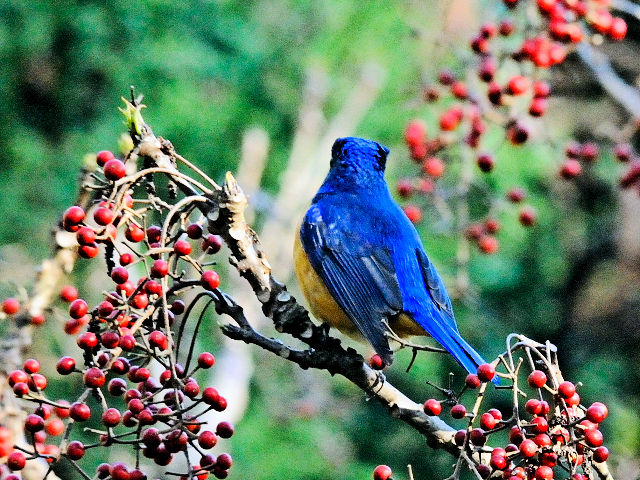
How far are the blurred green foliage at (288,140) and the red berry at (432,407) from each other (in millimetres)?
4981

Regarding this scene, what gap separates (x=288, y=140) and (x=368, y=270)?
493cm

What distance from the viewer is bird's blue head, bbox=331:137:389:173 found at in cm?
394

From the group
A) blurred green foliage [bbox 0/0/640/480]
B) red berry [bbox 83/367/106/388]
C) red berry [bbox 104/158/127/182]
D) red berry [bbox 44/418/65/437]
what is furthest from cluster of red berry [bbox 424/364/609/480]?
blurred green foliage [bbox 0/0/640/480]

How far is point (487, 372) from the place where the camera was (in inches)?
83.9

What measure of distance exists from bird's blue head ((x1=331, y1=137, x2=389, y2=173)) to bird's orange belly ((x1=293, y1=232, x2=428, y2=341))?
0.57 m

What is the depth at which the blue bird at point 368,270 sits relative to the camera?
323cm

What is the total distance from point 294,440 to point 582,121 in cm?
410

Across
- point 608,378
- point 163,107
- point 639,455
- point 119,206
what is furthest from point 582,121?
point 119,206

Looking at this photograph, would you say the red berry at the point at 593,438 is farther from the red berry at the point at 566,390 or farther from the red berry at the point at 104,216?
the red berry at the point at 104,216

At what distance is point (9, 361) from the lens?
2828mm

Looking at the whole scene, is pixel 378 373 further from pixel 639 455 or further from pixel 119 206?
pixel 639 455

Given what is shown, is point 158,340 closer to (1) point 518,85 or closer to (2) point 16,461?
(2) point 16,461

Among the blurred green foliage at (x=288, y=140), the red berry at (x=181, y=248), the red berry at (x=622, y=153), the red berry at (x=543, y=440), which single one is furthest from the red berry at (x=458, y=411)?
the blurred green foliage at (x=288, y=140)

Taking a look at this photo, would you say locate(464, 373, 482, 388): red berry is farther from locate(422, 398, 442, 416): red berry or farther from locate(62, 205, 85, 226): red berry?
locate(62, 205, 85, 226): red berry
